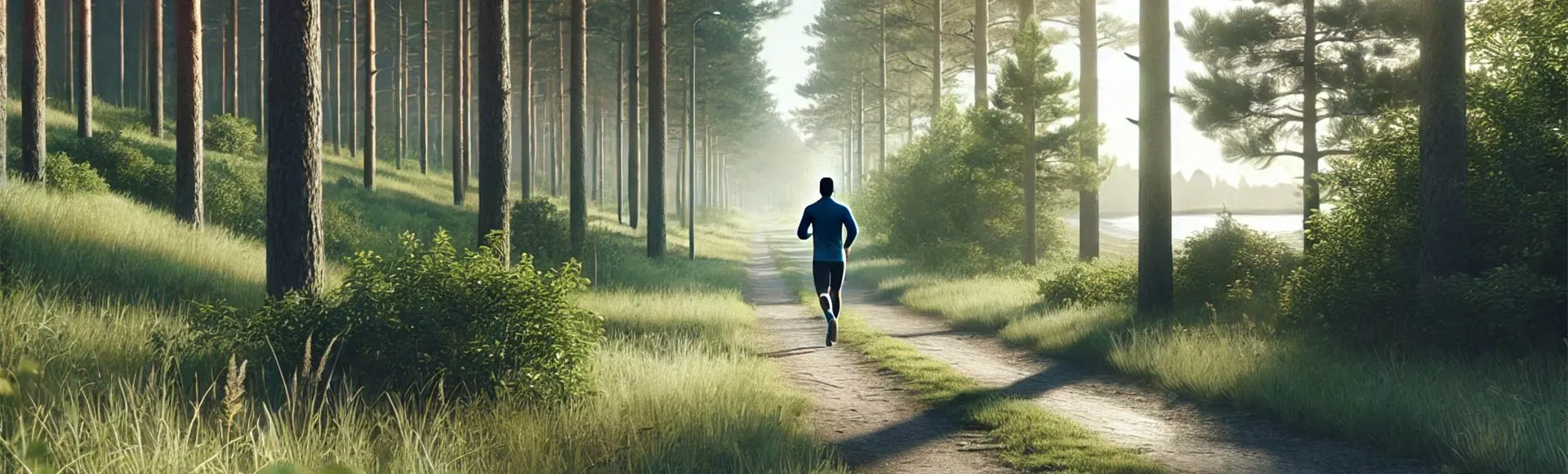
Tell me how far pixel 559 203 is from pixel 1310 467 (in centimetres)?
Result: 4592

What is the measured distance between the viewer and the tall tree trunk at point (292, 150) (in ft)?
32.0

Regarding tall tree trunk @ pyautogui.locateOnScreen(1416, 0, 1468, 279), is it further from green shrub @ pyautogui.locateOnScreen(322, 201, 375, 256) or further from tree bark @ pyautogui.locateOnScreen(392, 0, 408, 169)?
tree bark @ pyautogui.locateOnScreen(392, 0, 408, 169)

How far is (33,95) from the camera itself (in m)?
19.3

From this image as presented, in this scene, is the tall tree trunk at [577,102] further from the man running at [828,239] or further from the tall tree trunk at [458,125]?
the man running at [828,239]

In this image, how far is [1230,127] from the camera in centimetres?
2361

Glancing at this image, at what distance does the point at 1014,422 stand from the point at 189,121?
15094 mm

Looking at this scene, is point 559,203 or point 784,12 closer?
point 559,203

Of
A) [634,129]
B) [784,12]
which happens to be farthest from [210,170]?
[784,12]

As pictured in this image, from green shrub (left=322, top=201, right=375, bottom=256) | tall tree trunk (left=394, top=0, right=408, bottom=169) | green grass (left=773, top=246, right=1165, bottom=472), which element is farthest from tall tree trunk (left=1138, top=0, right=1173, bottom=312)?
tall tree trunk (left=394, top=0, right=408, bottom=169)

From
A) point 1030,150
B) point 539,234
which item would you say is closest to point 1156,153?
point 1030,150

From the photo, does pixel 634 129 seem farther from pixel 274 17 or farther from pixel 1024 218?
pixel 274 17

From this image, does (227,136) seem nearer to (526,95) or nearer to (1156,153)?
(526,95)

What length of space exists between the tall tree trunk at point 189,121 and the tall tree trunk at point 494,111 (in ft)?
19.7

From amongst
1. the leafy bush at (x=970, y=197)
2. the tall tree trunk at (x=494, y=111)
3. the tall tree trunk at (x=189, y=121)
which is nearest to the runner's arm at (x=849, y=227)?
the tall tree trunk at (x=494, y=111)
